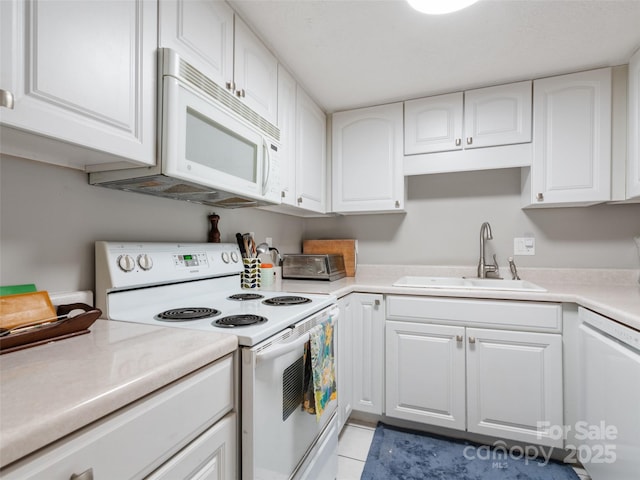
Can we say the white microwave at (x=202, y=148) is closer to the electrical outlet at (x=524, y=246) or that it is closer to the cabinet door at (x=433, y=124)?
the cabinet door at (x=433, y=124)

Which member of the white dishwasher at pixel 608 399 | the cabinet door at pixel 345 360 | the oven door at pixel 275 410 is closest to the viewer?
the oven door at pixel 275 410

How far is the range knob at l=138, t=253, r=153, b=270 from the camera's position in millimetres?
1178

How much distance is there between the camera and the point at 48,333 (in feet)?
2.57

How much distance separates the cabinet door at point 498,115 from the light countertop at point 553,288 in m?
0.90

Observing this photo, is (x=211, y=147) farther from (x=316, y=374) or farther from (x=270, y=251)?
(x=270, y=251)

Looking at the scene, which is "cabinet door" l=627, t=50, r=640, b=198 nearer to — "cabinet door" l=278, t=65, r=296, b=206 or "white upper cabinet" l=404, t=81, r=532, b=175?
"white upper cabinet" l=404, t=81, r=532, b=175

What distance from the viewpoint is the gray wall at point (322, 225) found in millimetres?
951

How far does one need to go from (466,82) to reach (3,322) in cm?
243

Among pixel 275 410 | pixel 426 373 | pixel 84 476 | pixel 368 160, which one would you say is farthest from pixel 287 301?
pixel 368 160

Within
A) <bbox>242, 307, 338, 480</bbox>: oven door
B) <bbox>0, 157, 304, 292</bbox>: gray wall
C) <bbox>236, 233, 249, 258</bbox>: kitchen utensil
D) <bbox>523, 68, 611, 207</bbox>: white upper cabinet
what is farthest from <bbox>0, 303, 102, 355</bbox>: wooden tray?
<bbox>523, 68, 611, 207</bbox>: white upper cabinet

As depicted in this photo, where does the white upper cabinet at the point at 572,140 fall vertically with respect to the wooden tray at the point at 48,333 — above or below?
above

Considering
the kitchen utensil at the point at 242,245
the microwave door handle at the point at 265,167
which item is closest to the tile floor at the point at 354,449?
the kitchen utensil at the point at 242,245

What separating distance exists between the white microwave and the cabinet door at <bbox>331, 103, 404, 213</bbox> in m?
0.94

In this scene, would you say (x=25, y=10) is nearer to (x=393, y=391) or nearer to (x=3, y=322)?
(x=3, y=322)
